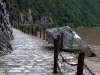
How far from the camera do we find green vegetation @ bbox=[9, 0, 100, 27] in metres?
51.3

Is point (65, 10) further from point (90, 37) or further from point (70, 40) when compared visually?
point (70, 40)

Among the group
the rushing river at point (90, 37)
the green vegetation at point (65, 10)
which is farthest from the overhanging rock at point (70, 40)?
the green vegetation at point (65, 10)

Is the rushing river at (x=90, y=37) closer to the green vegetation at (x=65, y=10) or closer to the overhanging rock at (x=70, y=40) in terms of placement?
the overhanging rock at (x=70, y=40)

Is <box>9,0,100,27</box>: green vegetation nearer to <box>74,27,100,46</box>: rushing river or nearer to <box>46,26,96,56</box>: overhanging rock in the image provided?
<box>74,27,100,46</box>: rushing river

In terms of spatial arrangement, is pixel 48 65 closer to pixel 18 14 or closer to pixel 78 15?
pixel 18 14

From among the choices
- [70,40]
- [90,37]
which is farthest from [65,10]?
[70,40]

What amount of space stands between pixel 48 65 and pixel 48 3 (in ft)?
198

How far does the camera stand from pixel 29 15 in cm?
4747

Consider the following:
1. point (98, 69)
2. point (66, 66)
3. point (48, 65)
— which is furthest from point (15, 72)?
point (98, 69)

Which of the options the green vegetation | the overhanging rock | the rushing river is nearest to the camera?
the overhanging rock

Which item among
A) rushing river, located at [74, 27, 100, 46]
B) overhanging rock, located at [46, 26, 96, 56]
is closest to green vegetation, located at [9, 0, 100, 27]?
rushing river, located at [74, 27, 100, 46]

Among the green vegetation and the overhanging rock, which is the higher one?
the green vegetation

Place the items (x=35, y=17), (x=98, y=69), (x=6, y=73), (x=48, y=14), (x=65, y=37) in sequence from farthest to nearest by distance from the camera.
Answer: (x=48, y=14), (x=35, y=17), (x=65, y=37), (x=98, y=69), (x=6, y=73)

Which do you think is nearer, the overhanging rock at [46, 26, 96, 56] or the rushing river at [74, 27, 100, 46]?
the overhanging rock at [46, 26, 96, 56]
